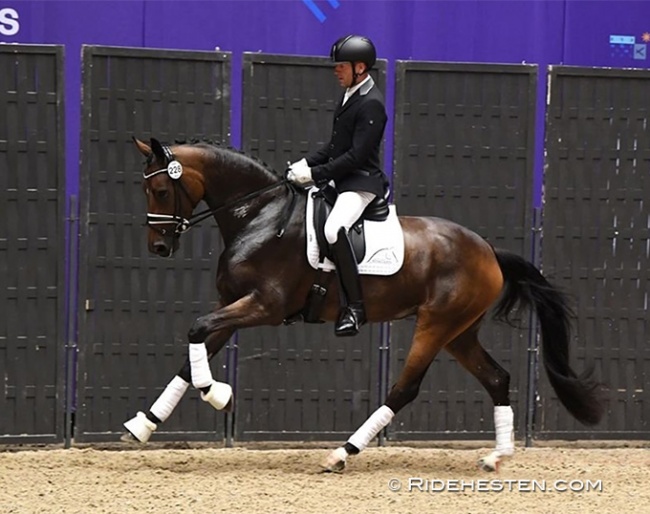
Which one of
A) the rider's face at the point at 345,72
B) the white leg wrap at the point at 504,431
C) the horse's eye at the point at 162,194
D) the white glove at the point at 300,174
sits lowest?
the white leg wrap at the point at 504,431

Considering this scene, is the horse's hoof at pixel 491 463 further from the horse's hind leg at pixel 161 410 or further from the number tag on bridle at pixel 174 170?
the number tag on bridle at pixel 174 170

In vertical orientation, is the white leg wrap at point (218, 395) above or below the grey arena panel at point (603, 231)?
below

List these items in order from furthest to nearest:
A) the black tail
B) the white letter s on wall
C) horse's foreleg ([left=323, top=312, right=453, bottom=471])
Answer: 1. the white letter s on wall
2. the black tail
3. horse's foreleg ([left=323, top=312, right=453, bottom=471])

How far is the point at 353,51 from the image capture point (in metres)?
7.34

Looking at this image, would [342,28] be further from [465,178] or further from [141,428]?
[141,428]

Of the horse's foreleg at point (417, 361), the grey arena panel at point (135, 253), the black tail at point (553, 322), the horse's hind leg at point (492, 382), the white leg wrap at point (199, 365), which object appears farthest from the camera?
the grey arena panel at point (135, 253)

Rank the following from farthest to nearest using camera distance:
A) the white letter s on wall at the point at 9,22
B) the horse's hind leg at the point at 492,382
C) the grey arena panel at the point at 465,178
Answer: the grey arena panel at the point at 465,178
the white letter s on wall at the point at 9,22
the horse's hind leg at the point at 492,382

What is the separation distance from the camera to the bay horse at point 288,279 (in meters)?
7.36

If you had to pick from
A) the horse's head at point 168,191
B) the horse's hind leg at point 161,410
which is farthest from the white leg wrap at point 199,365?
the horse's head at point 168,191

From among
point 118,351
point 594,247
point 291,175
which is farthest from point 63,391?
point 594,247

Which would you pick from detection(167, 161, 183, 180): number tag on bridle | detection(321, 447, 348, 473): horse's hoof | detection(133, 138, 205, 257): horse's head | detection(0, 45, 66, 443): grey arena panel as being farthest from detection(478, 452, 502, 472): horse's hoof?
detection(0, 45, 66, 443): grey arena panel

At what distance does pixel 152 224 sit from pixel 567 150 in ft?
9.54

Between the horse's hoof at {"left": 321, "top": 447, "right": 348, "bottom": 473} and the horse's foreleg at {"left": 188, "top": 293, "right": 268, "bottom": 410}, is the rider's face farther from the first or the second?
the horse's hoof at {"left": 321, "top": 447, "right": 348, "bottom": 473}

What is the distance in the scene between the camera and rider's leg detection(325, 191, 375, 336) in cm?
740
